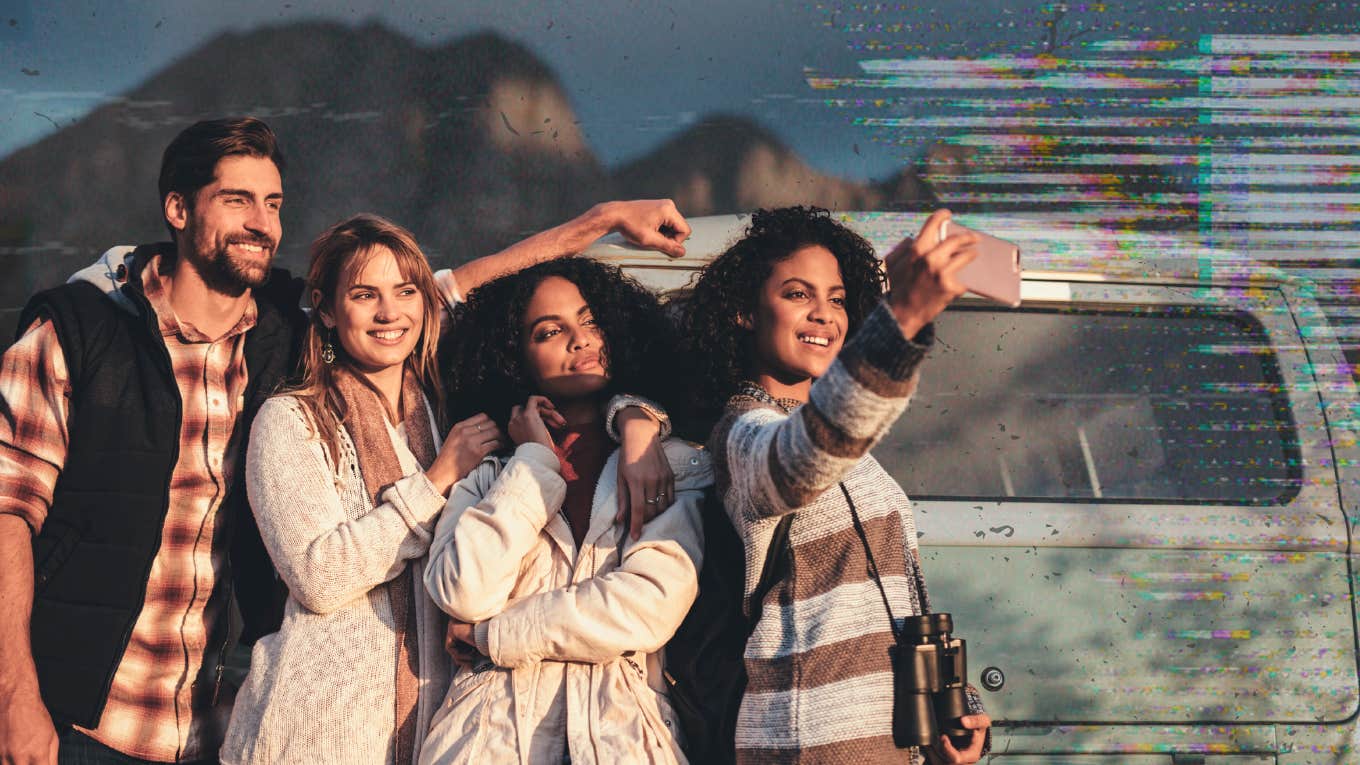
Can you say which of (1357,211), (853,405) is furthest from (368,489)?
(1357,211)

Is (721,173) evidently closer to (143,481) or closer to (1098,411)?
(1098,411)

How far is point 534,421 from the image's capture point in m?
2.32

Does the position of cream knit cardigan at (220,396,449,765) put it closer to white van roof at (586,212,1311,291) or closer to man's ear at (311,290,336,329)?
man's ear at (311,290,336,329)

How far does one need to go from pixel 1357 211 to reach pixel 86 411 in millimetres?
3765

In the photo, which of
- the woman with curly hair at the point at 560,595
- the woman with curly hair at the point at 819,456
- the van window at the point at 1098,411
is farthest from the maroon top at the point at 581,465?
the van window at the point at 1098,411

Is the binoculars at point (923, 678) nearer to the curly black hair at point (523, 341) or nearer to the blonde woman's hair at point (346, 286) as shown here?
the curly black hair at point (523, 341)

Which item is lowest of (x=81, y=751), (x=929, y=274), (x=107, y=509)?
(x=81, y=751)

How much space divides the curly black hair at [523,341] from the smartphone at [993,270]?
99 cm

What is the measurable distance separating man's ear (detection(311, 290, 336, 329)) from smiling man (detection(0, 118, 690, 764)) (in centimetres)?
19

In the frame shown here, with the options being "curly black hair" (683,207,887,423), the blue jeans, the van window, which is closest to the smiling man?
the blue jeans

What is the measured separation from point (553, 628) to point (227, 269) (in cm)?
115

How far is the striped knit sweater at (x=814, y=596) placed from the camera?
1859 mm


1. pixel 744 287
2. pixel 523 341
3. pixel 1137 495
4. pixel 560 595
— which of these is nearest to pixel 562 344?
pixel 523 341

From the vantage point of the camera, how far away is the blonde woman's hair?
2461mm
